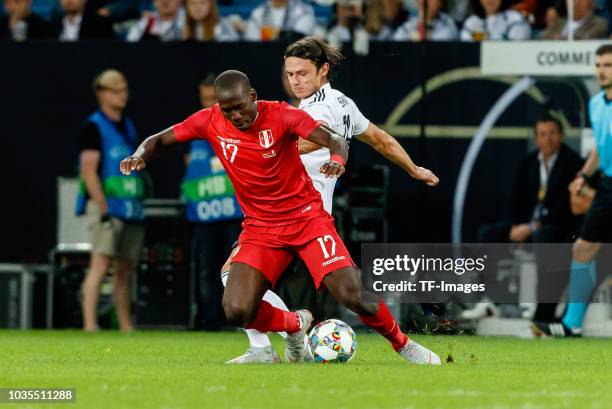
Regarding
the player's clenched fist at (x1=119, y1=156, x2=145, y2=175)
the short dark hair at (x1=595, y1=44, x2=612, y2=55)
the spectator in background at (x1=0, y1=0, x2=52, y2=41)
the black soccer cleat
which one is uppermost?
the spectator in background at (x1=0, y1=0, x2=52, y2=41)

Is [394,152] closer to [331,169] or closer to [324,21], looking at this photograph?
[331,169]

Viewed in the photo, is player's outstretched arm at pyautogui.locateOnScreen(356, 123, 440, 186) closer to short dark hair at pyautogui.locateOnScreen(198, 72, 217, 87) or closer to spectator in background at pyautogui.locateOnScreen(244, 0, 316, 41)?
short dark hair at pyautogui.locateOnScreen(198, 72, 217, 87)

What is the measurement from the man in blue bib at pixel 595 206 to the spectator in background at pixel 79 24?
17.7ft

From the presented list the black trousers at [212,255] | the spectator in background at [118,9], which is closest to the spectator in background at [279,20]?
the spectator in background at [118,9]

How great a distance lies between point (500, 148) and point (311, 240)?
6.10 meters

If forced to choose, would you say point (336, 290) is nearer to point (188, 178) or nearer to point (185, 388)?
point (185, 388)

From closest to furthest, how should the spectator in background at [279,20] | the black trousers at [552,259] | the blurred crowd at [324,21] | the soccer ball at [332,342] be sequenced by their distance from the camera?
the soccer ball at [332,342] < the black trousers at [552,259] < the blurred crowd at [324,21] < the spectator in background at [279,20]

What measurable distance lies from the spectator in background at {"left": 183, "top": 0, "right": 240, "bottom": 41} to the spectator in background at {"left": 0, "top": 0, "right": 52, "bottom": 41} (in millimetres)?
1850

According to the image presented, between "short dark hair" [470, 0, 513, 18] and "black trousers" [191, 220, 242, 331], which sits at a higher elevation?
"short dark hair" [470, 0, 513, 18]

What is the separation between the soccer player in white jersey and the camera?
9.90 m

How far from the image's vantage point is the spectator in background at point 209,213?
14664 mm

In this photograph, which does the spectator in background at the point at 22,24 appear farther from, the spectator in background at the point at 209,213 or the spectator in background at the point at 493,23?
the spectator in background at the point at 493,23

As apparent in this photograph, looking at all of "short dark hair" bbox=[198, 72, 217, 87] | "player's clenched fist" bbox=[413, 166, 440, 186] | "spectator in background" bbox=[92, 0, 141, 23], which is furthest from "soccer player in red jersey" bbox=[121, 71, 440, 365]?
"spectator in background" bbox=[92, 0, 141, 23]

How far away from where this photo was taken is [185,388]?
796cm
